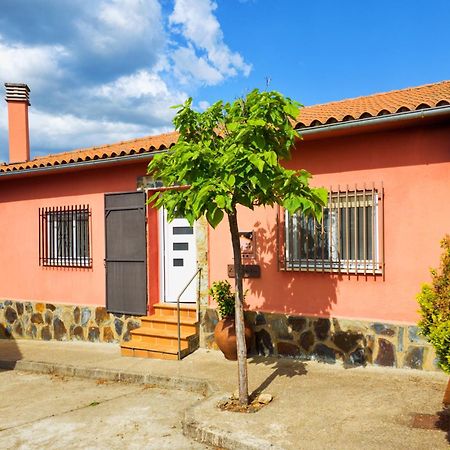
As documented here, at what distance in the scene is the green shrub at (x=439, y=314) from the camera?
356 cm

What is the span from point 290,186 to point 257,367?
120 inches

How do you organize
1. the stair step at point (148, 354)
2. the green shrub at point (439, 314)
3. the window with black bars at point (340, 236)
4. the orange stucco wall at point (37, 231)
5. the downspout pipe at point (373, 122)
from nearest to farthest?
the green shrub at point (439, 314)
the downspout pipe at point (373, 122)
the window with black bars at point (340, 236)
the stair step at point (148, 354)
the orange stucco wall at point (37, 231)

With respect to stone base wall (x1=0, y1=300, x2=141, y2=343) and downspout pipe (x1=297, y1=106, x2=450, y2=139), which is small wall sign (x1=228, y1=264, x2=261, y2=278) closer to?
downspout pipe (x1=297, y1=106, x2=450, y2=139)

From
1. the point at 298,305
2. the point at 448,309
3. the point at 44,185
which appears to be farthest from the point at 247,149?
the point at 44,185

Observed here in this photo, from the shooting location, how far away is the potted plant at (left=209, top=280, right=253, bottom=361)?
6.86m

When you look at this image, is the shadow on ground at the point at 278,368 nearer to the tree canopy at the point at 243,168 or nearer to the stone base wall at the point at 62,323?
the tree canopy at the point at 243,168

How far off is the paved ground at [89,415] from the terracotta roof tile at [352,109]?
383cm

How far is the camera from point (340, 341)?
639 centimetres

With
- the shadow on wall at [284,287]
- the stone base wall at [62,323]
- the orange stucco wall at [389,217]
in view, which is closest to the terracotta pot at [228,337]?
the shadow on wall at [284,287]

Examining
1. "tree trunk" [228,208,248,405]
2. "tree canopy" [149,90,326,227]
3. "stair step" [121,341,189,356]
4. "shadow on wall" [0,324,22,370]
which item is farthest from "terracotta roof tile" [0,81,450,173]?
"shadow on wall" [0,324,22,370]

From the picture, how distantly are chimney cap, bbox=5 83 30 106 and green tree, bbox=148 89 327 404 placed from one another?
8469 mm

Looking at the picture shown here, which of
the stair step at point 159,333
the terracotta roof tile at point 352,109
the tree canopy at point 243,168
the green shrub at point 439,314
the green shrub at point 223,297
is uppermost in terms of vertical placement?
the terracotta roof tile at point 352,109

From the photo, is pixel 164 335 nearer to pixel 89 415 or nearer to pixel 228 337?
pixel 228 337

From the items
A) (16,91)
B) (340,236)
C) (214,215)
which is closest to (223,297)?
(340,236)
